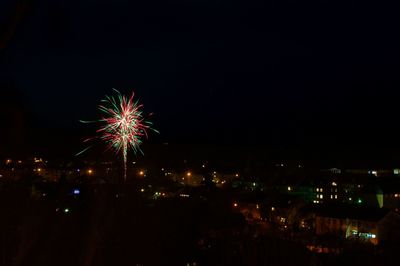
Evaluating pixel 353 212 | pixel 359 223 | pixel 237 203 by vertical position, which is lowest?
pixel 359 223

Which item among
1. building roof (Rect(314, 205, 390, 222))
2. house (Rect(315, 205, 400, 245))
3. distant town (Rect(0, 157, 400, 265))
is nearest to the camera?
distant town (Rect(0, 157, 400, 265))

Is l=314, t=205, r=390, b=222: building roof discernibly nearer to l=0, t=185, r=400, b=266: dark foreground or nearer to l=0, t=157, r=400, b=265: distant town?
l=0, t=157, r=400, b=265: distant town

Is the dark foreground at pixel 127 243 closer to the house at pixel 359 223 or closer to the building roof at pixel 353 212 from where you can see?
the house at pixel 359 223

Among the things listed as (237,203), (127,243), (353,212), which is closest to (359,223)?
(353,212)

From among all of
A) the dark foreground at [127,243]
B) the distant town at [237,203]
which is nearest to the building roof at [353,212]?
the distant town at [237,203]

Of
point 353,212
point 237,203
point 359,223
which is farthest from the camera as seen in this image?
point 237,203

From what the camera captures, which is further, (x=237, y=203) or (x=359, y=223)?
(x=237, y=203)

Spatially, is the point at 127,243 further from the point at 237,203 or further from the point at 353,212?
the point at 237,203

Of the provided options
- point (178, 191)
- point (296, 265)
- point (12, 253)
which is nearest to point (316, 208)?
point (178, 191)

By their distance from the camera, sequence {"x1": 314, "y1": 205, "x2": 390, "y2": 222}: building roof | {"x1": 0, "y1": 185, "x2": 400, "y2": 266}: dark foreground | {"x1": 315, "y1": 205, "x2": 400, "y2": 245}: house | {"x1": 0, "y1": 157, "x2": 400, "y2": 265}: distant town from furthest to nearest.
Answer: {"x1": 314, "y1": 205, "x2": 390, "y2": 222}: building roof → {"x1": 315, "y1": 205, "x2": 400, "y2": 245}: house → {"x1": 0, "y1": 157, "x2": 400, "y2": 265}: distant town → {"x1": 0, "y1": 185, "x2": 400, "y2": 266}: dark foreground

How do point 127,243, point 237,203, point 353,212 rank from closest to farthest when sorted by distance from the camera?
point 127,243 < point 353,212 < point 237,203

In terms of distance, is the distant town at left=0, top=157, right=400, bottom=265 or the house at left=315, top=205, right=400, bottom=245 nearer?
the distant town at left=0, top=157, right=400, bottom=265

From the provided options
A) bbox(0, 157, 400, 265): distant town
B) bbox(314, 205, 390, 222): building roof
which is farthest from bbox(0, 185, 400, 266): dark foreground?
bbox(314, 205, 390, 222): building roof
